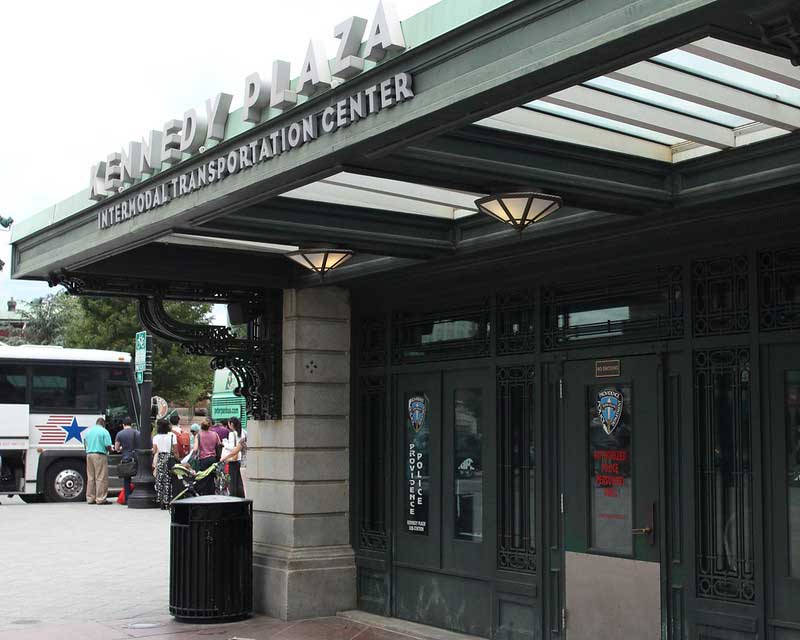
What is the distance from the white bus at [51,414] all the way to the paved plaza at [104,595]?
486 cm

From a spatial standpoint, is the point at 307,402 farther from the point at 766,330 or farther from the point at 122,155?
the point at 766,330

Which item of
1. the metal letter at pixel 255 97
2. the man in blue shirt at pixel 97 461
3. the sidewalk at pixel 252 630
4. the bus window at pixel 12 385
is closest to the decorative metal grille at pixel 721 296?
the metal letter at pixel 255 97

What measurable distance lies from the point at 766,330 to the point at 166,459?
1673cm

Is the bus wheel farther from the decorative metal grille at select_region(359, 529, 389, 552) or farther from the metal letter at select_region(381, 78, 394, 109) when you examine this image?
the metal letter at select_region(381, 78, 394, 109)

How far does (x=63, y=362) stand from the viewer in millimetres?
25547

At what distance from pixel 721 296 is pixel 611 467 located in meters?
1.52

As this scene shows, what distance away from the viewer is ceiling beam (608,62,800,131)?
5289mm

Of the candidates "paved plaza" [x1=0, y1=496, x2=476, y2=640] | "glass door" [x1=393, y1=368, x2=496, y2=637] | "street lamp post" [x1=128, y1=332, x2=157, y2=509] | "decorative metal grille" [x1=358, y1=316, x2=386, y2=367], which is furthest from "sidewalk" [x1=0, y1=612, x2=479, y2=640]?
"street lamp post" [x1=128, y1=332, x2=157, y2=509]

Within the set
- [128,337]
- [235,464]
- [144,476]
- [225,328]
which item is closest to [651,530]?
[225,328]

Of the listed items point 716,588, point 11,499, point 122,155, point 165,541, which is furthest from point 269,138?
point 11,499

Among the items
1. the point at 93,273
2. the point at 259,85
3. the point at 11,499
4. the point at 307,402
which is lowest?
the point at 11,499

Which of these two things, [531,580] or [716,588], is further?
[531,580]

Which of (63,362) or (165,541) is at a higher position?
(63,362)

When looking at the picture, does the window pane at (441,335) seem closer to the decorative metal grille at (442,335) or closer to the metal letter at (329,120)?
the decorative metal grille at (442,335)
